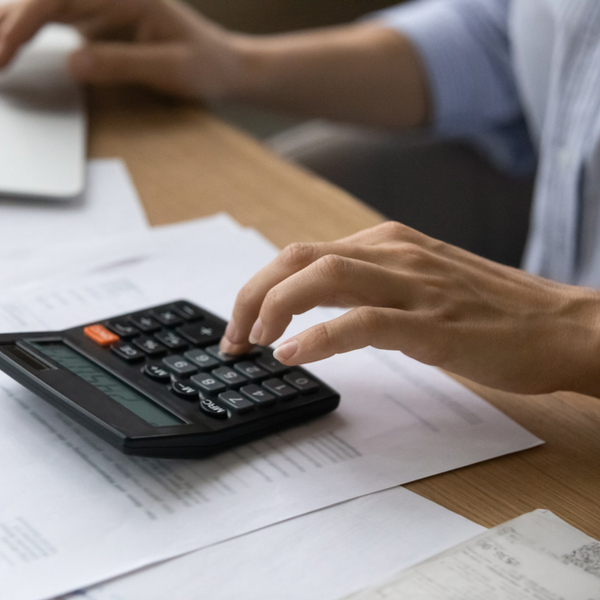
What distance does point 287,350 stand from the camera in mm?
370

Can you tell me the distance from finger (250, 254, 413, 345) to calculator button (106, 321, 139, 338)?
70mm

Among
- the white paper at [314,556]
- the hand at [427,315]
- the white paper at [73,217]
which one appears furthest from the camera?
the white paper at [73,217]

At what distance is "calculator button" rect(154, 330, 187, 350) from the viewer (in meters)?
0.40

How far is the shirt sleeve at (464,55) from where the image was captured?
921 millimetres

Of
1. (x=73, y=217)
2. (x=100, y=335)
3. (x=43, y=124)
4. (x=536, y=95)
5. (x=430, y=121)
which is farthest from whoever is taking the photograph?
(x=430, y=121)

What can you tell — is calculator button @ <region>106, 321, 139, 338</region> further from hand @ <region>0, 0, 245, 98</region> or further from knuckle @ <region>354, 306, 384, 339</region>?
hand @ <region>0, 0, 245, 98</region>

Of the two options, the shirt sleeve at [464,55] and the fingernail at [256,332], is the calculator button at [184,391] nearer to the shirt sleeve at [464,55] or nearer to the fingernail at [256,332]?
the fingernail at [256,332]

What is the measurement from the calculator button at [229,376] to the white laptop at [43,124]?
31 centimetres

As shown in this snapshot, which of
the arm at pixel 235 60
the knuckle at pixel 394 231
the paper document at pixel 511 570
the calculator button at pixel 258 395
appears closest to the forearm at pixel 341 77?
the arm at pixel 235 60

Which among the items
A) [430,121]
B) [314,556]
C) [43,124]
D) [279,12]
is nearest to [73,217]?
[43,124]

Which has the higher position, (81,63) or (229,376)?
(81,63)

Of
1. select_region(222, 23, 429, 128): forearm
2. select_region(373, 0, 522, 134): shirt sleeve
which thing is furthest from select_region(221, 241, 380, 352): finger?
select_region(373, 0, 522, 134): shirt sleeve

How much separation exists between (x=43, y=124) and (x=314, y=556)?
0.57 meters

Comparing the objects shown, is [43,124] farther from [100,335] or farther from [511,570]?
[511,570]
